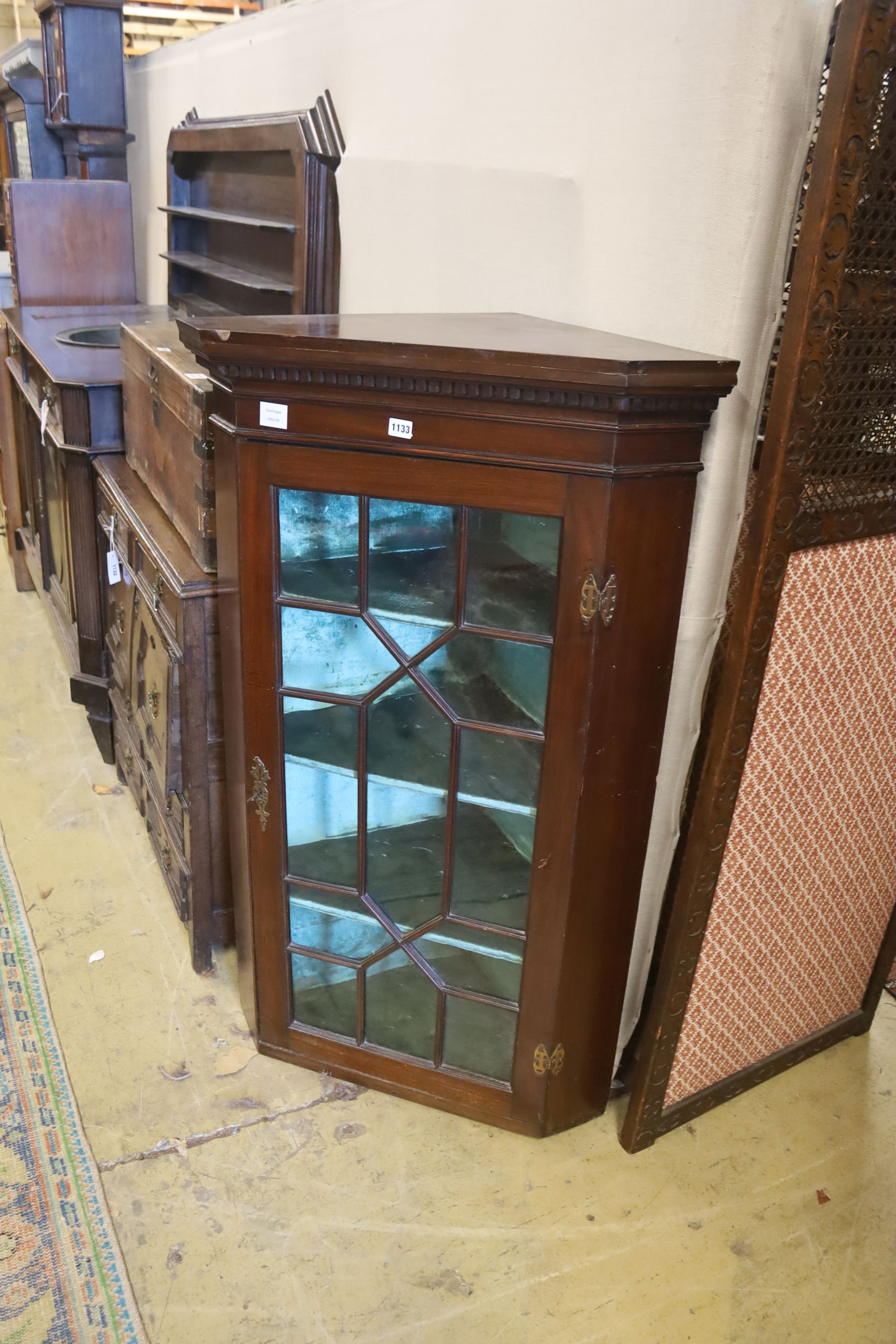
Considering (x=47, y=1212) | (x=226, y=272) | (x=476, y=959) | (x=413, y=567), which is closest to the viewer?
(x=413, y=567)

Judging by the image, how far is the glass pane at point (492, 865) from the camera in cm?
165

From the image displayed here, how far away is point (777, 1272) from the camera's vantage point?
5.36ft

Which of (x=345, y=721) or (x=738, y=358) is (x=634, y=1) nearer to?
(x=738, y=358)

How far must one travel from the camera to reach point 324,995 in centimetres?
194

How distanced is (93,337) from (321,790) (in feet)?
7.44

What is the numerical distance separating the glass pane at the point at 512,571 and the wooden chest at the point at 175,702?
0.67 metres

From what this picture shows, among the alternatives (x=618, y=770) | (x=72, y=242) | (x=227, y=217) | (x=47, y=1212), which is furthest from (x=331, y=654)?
(x=72, y=242)

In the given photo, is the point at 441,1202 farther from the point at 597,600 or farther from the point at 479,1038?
the point at 597,600

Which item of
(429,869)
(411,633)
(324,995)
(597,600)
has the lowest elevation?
(324,995)

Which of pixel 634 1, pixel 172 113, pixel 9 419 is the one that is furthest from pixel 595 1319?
pixel 172 113

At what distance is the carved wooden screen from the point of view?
129 cm

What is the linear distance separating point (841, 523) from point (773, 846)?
1.91 ft

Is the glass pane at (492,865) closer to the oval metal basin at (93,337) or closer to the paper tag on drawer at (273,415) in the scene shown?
the paper tag on drawer at (273,415)

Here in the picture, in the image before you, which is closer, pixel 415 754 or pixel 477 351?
pixel 477 351
